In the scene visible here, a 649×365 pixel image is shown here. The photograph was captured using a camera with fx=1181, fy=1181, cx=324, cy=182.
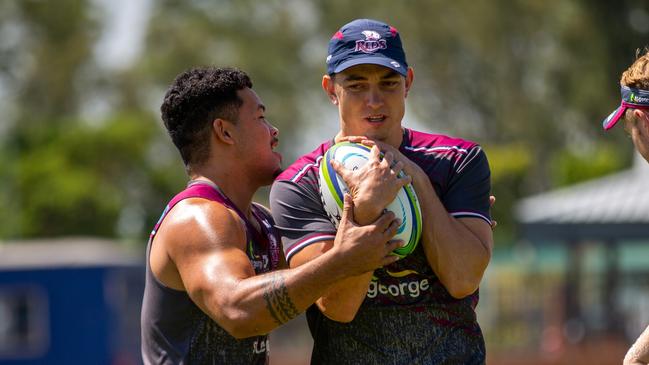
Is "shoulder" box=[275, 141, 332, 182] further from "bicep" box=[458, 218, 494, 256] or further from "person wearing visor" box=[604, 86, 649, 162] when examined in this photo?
"person wearing visor" box=[604, 86, 649, 162]

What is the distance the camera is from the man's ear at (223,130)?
17.7ft

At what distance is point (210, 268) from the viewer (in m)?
4.85

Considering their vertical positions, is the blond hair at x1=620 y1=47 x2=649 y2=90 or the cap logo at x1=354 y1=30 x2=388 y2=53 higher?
the cap logo at x1=354 y1=30 x2=388 y2=53

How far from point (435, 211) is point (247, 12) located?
46282 millimetres

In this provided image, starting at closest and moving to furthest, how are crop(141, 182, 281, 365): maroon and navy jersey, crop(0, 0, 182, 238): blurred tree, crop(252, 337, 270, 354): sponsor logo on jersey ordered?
crop(141, 182, 281, 365): maroon and navy jersey
crop(252, 337, 270, 354): sponsor logo on jersey
crop(0, 0, 182, 238): blurred tree

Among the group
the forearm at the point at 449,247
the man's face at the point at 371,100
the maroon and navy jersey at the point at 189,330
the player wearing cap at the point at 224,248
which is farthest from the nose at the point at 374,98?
the maroon and navy jersey at the point at 189,330

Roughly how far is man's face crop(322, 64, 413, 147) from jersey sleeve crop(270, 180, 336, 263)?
0.32 meters

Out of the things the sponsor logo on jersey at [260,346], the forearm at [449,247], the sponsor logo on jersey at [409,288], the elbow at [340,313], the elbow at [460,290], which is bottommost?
the sponsor logo on jersey at [260,346]

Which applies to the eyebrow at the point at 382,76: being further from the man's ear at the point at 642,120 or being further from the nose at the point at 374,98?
the man's ear at the point at 642,120

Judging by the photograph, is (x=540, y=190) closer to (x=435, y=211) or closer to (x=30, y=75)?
(x=30, y=75)

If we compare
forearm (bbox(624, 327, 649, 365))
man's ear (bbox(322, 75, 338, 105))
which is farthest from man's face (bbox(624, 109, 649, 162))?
man's ear (bbox(322, 75, 338, 105))

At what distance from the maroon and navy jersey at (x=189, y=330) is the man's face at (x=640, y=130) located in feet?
5.65

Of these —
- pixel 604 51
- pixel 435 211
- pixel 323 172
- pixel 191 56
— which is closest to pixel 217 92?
pixel 323 172

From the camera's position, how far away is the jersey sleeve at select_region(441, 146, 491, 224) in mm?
5016
